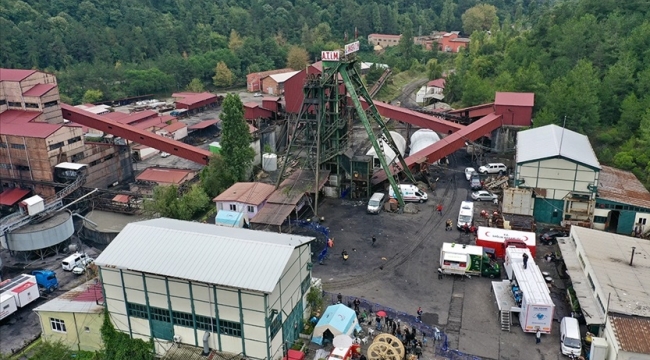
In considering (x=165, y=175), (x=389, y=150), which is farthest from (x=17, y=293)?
(x=389, y=150)

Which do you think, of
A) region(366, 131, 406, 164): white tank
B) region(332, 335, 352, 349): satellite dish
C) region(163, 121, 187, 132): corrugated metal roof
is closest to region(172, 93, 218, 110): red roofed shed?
region(163, 121, 187, 132): corrugated metal roof

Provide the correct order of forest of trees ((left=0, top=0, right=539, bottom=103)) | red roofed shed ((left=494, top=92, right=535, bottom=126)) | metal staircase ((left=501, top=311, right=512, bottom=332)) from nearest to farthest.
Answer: metal staircase ((left=501, top=311, right=512, bottom=332)) → red roofed shed ((left=494, top=92, right=535, bottom=126)) → forest of trees ((left=0, top=0, right=539, bottom=103))

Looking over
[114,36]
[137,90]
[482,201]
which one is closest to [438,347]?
[482,201]

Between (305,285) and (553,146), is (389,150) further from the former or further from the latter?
(305,285)

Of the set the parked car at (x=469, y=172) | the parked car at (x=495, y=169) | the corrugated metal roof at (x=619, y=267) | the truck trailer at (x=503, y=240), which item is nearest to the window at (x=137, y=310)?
the truck trailer at (x=503, y=240)

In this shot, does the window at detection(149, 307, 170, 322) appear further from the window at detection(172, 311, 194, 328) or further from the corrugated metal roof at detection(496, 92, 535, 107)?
the corrugated metal roof at detection(496, 92, 535, 107)

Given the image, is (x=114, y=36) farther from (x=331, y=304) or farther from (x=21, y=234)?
(x=331, y=304)

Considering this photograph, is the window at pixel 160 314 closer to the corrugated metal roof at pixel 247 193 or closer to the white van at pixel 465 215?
the corrugated metal roof at pixel 247 193
